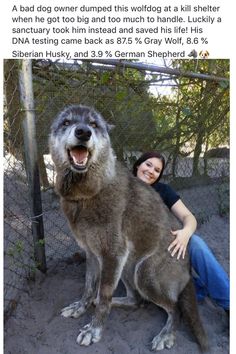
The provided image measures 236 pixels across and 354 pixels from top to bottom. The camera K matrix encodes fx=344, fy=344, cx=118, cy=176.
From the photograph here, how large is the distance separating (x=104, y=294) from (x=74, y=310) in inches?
18.0

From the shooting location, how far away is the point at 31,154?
302cm

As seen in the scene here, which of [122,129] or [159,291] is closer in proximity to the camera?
[159,291]

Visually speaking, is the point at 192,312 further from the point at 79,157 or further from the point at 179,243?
the point at 79,157

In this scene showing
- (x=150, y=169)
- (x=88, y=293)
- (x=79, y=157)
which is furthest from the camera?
(x=150, y=169)

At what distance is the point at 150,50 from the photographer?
3107 mm

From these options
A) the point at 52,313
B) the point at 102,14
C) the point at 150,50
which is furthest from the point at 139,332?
the point at 102,14

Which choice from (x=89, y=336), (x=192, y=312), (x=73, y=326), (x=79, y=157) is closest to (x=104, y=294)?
(x=89, y=336)

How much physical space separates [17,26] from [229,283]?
2.86 m

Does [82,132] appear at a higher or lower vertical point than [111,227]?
higher

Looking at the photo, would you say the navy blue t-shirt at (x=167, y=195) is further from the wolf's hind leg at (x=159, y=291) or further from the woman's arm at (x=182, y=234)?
the wolf's hind leg at (x=159, y=291)

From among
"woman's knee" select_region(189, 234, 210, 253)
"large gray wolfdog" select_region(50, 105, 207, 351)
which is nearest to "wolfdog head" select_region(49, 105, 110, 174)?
"large gray wolfdog" select_region(50, 105, 207, 351)

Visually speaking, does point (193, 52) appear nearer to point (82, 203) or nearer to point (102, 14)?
point (102, 14)

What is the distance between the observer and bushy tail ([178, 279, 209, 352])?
2.66m

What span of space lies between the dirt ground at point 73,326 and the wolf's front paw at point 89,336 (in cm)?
4
